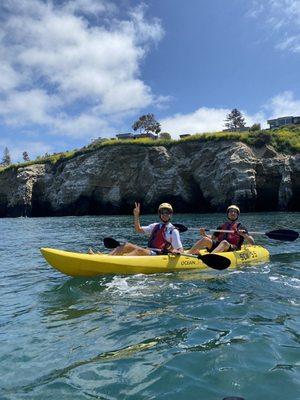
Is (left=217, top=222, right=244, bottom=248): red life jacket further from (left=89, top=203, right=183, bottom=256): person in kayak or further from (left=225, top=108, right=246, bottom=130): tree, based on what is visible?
(left=225, top=108, right=246, bottom=130): tree

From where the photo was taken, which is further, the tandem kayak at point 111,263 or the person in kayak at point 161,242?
the person in kayak at point 161,242

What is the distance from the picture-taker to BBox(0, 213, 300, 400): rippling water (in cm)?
397

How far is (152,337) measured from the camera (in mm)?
5285

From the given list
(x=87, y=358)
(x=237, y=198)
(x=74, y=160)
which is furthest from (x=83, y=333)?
(x=74, y=160)

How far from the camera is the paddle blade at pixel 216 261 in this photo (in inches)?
353

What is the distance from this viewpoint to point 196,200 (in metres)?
44.9

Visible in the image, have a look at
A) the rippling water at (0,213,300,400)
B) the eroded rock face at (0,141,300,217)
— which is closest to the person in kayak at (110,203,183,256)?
the rippling water at (0,213,300,400)

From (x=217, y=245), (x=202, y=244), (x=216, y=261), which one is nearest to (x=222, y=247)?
(x=217, y=245)

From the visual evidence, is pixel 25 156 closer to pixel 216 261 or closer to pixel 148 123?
pixel 148 123

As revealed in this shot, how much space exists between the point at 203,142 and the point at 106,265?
3672 cm

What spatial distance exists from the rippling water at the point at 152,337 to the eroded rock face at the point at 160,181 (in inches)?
1264

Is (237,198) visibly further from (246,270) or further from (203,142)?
(246,270)

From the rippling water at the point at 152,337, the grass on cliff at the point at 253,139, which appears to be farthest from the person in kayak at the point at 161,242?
the grass on cliff at the point at 253,139

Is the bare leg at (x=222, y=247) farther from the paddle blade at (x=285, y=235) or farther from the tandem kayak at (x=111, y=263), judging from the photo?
the paddle blade at (x=285, y=235)
